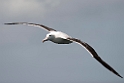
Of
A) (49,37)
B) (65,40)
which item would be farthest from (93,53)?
(49,37)

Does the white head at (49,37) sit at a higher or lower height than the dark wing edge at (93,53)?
higher

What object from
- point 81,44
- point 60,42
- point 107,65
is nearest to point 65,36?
point 60,42

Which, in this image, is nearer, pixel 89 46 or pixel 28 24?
pixel 89 46

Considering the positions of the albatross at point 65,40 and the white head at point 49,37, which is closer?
the albatross at point 65,40

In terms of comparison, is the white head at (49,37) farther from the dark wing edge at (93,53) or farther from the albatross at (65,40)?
the dark wing edge at (93,53)

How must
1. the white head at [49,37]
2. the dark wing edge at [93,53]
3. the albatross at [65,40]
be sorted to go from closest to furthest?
the dark wing edge at [93,53] → the albatross at [65,40] → the white head at [49,37]

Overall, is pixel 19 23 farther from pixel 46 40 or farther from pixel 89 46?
pixel 89 46

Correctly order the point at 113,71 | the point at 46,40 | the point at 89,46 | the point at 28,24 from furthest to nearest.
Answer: the point at 28,24 → the point at 46,40 → the point at 89,46 → the point at 113,71

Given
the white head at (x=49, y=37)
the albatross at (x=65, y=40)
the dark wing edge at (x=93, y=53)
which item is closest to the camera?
the dark wing edge at (x=93, y=53)

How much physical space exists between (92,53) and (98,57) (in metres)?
0.57

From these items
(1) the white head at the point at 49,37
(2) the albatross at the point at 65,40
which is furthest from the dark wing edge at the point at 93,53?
(1) the white head at the point at 49,37

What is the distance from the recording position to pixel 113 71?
30891 millimetres

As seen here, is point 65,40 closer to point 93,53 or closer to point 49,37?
point 49,37

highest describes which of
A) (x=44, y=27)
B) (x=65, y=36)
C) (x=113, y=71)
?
(x=44, y=27)
